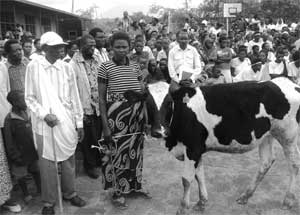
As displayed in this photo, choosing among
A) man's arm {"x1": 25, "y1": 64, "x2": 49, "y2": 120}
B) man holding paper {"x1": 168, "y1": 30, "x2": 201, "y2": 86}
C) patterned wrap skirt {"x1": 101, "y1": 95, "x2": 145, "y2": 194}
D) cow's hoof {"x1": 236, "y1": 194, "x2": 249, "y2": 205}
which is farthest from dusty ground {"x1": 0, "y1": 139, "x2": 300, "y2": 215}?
man holding paper {"x1": 168, "y1": 30, "x2": 201, "y2": 86}

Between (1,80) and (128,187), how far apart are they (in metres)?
2.12

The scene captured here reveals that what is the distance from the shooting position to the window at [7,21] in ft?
48.9

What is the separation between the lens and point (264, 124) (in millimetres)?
3537

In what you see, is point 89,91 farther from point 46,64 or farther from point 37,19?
point 37,19

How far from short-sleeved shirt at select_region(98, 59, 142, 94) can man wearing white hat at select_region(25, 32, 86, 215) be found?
0.46 meters

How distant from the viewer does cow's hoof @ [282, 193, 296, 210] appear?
144 inches

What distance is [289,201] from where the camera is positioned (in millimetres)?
3660

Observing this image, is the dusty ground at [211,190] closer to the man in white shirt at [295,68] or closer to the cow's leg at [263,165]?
the cow's leg at [263,165]

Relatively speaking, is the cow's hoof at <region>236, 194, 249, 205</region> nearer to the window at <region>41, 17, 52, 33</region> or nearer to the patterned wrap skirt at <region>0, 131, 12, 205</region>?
the patterned wrap skirt at <region>0, 131, 12, 205</region>

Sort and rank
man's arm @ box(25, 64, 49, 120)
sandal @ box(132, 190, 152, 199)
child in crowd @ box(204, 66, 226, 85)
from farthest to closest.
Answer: child in crowd @ box(204, 66, 226, 85), sandal @ box(132, 190, 152, 199), man's arm @ box(25, 64, 49, 120)

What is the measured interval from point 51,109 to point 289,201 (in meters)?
2.92

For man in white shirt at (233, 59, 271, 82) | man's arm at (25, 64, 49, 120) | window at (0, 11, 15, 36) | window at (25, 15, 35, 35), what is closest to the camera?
man's arm at (25, 64, 49, 120)

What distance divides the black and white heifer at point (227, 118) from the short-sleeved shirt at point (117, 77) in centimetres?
55

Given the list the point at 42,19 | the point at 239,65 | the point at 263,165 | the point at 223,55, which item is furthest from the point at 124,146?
the point at 42,19
